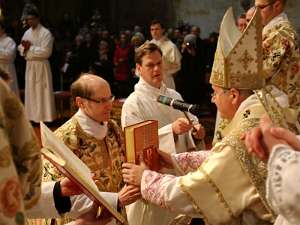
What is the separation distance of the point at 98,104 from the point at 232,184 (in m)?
1.01

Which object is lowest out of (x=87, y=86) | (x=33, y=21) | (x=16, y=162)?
(x=33, y=21)

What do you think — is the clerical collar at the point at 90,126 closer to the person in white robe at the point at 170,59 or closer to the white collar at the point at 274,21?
the white collar at the point at 274,21

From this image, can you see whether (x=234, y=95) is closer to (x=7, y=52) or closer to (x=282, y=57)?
(x=282, y=57)

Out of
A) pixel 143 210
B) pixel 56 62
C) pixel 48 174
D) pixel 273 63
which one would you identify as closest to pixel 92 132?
pixel 48 174

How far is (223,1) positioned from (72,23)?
3.30 meters

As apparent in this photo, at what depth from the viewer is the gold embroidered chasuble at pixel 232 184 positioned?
2.47 meters

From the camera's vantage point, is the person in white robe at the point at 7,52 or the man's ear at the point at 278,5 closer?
the man's ear at the point at 278,5

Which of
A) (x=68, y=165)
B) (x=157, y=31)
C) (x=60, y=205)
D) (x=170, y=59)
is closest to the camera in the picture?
(x=68, y=165)

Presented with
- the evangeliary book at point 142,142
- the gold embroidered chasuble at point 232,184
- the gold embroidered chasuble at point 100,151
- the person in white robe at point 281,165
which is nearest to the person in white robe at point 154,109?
the gold embroidered chasuble at point 100,151

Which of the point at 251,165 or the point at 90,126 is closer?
the point at 251,165

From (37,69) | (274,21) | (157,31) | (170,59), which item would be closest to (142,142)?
(274,21)

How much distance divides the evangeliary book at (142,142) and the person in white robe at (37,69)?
6677 mm

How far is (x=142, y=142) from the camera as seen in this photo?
9.29 ft

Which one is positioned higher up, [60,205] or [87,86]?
[87,86]
